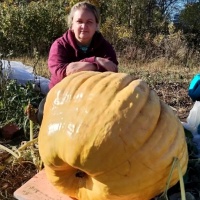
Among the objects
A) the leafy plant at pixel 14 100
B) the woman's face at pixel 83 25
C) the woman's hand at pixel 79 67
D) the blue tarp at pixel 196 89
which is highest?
the woman's face at pixel 83 25

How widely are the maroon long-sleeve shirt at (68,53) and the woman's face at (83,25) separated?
0.08 meters

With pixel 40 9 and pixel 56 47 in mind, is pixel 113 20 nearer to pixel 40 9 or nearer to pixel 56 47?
pixel 40 9

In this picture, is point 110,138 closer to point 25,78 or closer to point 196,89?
point 196,89

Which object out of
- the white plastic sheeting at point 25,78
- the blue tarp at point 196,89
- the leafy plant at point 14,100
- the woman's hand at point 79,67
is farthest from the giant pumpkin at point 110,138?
the white plastic sheeting at point 25,78

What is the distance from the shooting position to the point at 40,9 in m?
8.87

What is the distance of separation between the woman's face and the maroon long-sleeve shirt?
81mm

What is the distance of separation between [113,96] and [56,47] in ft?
3.75

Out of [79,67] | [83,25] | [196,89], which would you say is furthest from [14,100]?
[196,89]

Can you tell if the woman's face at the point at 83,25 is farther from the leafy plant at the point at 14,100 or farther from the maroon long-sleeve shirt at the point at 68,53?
the leafy plant at the point at 14,100

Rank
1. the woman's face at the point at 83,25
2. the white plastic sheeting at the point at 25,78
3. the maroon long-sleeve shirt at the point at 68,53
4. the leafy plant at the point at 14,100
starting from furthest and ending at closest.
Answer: the white plastic sheeting at the point at 25,78
the leafy plant at the point at 14,100
the woman's face at the point at 83,25
the maroon long-sleeve shirt at the point at 68,53

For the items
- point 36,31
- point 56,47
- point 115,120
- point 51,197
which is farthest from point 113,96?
point 36,31

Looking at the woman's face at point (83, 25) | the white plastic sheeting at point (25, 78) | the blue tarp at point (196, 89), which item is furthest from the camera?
the white plastic sheeting at point (25, 78)

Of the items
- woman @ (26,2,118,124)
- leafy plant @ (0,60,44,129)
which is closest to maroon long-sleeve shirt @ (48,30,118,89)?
woman @ (26,2,118,124)

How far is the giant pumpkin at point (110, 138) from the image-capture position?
1.19 meters
